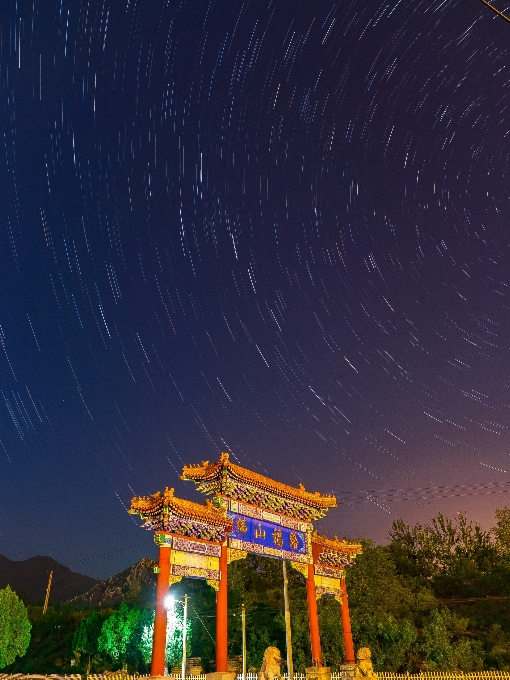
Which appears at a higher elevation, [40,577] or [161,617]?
[40,577]

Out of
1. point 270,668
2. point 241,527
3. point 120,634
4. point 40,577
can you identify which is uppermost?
point 40,577

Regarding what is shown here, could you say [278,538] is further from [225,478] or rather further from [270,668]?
[270,668]

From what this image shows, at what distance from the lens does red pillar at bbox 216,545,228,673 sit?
19.2 meters

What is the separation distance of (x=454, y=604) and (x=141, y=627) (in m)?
19.9

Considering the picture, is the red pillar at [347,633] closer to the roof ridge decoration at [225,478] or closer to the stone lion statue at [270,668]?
the roof ridge decoration at [225,478]

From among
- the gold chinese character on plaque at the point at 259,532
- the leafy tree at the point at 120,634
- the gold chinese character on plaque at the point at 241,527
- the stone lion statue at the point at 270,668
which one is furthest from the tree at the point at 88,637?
the stone lion statue at the point at 270,668

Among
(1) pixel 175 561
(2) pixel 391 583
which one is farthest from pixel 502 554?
(1) pixel 175 561

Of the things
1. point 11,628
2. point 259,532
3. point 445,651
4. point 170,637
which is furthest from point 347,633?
point 11,628

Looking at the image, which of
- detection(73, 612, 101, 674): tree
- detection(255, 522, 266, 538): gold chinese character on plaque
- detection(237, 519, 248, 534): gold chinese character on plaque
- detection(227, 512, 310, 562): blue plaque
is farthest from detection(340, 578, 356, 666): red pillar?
detection(73, 612, 101, 674): tree

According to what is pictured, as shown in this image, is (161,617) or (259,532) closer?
(161,617)

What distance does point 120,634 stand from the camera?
31484 mm

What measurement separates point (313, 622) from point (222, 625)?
19.3ft

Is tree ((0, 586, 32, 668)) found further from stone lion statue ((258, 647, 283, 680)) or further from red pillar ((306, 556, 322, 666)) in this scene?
stone lion statue ((258, 647, 283, 680))

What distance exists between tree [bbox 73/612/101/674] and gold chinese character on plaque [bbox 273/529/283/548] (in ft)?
56.7
